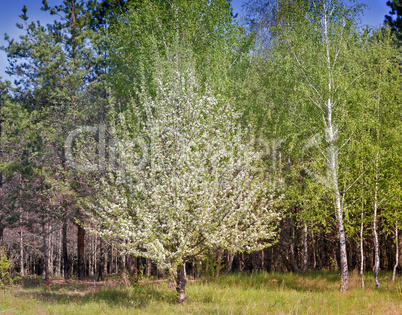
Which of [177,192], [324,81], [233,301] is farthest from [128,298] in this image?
[324,81]

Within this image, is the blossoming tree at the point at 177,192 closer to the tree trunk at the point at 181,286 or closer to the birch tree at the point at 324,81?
the tree trunk at the point at 181,286

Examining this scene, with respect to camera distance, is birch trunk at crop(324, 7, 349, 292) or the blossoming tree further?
birch trunk at crop(324, 7, 349, 292)

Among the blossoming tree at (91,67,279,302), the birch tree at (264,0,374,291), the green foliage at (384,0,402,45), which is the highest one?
the green foliage at (384,0,402,45)

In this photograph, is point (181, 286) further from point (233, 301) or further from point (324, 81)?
point (324, 81)

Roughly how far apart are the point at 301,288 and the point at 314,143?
558 centimetres

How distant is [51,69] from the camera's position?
22078 mm

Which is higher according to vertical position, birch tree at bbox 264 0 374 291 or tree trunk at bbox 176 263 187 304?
birch tree at bbox 264 0 374 291

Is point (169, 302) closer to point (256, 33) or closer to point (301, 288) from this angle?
point (301, 288)

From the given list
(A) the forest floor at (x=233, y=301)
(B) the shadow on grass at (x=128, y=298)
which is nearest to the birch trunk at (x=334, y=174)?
(A) the forest floor at (x=233, y=301)

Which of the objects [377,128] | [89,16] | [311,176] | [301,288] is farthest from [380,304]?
[89,16]

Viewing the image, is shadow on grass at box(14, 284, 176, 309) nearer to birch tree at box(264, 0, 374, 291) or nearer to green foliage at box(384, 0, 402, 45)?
birch tree at box(264, 0, 374, 291)

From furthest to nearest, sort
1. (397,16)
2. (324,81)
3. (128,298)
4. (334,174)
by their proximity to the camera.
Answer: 1. (397,16)
2. (324,81)
3. (334,174)
4. (128,298)

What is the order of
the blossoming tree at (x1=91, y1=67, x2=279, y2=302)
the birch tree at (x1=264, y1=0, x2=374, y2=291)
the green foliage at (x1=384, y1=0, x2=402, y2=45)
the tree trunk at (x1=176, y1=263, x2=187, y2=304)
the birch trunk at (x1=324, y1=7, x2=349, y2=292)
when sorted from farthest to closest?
the green foliage at (x1=384, y1=0, x2=402, y2=45)
the birch tree at (x1=264, y1=0, x2=374, y2=291)
the birch trunk at (x1=324, y1=7, x2=349, y2=292)
the tree trunk at (x1=176, y1=263, x2=187, y2=304)
the blossoming tree at (x1=91, y1=67, x2=279, y2=302)

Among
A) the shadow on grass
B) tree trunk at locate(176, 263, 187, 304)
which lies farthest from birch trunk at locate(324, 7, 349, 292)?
the shadow on grass
